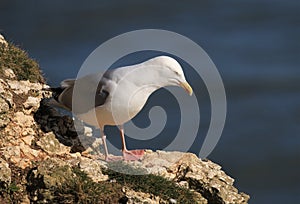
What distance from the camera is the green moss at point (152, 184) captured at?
703 cm

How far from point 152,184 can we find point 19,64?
2.32 m

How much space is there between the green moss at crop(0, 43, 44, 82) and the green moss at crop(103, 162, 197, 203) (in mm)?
1691

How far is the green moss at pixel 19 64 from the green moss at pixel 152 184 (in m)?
1.69

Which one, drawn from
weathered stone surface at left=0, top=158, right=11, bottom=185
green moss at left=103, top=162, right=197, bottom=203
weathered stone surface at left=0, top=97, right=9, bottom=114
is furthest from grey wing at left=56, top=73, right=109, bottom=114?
weathered stone surface at left=0, top=158, right=11, bottom=185

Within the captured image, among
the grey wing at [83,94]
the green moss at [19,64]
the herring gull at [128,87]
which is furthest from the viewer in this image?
the green moss at [19,64]

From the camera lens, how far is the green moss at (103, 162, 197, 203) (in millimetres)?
7027

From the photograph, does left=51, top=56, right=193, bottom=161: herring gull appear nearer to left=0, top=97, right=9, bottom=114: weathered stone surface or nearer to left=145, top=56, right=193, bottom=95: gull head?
left=145, top=56, right=193, bottom=95: gull head

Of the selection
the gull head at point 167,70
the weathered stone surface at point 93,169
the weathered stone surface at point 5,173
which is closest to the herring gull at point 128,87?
the gull head at point 167,70

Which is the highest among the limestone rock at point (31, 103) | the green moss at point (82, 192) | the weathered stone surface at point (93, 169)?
the limestone rock at point (31, 103)

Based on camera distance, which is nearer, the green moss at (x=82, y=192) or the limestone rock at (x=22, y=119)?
the green moss at (x=82, y=192)

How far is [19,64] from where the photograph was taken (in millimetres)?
8406

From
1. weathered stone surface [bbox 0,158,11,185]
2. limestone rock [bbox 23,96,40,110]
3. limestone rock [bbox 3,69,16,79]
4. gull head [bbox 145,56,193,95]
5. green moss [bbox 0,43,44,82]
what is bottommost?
weathered stone surface [bbox 0,158,11,185]

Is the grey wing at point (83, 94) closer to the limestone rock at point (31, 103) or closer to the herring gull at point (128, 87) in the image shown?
the herring gull at point (128, 87)

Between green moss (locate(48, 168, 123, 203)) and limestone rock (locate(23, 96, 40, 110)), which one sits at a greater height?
limestone rock (locate(23, 96, 40, 110))
